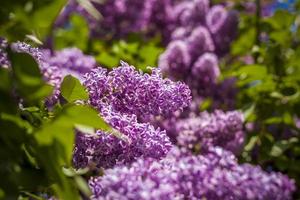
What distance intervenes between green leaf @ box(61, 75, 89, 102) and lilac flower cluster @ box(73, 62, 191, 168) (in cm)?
10

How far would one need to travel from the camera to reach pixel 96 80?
167cm

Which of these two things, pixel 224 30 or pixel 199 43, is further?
pixel 224 30

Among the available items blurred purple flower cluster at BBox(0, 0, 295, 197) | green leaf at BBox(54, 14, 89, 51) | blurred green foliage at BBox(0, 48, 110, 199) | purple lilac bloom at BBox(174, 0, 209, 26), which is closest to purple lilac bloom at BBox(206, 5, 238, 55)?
purple lilac bloom at BBox(174, 0, 209, 26)

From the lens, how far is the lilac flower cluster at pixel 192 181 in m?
1.27

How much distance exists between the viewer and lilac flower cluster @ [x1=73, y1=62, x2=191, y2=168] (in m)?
1.53

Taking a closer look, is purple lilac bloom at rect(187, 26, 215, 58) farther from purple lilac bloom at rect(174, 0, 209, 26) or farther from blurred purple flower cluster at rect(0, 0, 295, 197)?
blurred purple flower cluster at rect(0, 0, 295, 197)

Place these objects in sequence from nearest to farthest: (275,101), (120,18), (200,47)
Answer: (275,101)
(200,47)
(120,18)

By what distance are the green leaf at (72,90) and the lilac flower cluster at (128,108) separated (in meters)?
0.10

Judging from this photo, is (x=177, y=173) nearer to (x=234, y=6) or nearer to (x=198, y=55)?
(x=198, y=55)

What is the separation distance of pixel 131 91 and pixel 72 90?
0.74 feet

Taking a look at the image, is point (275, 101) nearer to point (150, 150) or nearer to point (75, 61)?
point (75, 61)

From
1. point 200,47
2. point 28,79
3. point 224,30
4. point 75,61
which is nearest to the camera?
point 28,79

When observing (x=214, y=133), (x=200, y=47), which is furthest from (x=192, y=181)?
(x=200, y=47)

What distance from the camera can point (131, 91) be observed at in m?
1.65
